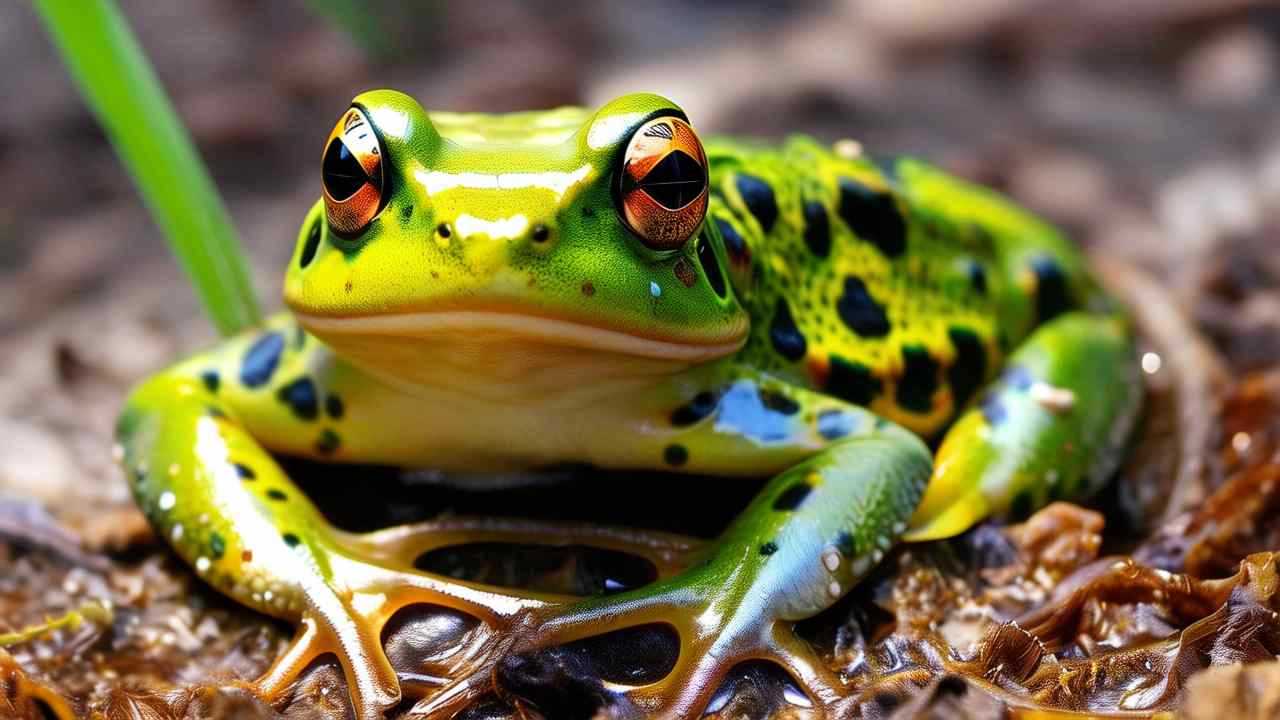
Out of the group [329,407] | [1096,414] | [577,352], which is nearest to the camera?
[577,352]

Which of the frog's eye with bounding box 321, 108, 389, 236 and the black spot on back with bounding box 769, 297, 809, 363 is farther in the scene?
the black spot on back with bounding box 769, 297, 809, 363

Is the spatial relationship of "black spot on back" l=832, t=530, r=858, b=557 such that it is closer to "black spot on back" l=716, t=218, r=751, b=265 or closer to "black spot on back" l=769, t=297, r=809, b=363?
"black spot on back" l=769, t=297, r=809, b=363

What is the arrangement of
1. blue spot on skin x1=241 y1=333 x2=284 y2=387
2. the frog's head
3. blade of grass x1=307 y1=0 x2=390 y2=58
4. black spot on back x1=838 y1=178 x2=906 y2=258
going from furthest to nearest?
blade of grass x1=307 y1=0 x2=390 y2=58 < black spot on back x1=838 y1=178 x2=906 y2=258 < blue spot on skin x1=241 y1=333 x2=284 y2=387 < the frog's head

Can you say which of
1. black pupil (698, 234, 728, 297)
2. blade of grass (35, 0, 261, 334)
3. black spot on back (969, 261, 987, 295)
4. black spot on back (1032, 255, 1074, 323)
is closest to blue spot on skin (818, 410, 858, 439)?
black pupil (698, 234, 728, 297)

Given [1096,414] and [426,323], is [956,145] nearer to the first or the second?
[1096,414]

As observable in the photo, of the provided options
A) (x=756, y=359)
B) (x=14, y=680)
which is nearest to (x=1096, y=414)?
(x=756, y=359)

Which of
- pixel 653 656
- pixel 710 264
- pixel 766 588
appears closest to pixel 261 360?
pixel 710 264
